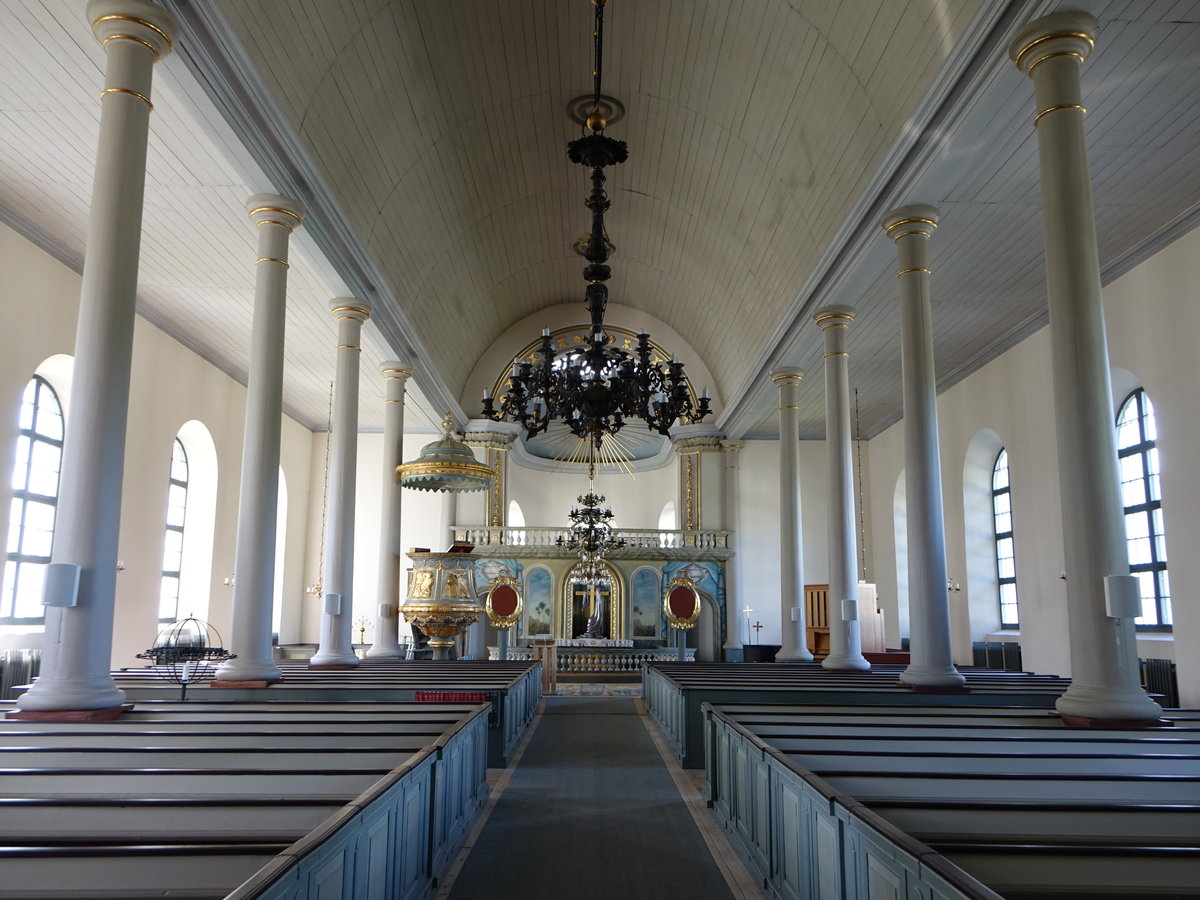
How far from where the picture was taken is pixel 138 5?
618cm

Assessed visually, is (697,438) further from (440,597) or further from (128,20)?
(128,20)

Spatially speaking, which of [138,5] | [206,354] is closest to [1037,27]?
[138,5]

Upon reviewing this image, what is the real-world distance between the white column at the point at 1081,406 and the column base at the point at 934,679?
6.91 feet

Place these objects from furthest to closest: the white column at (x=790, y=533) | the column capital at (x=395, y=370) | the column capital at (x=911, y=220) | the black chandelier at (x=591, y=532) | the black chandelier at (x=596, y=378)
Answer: the black chandelier at (x=591, y=532)
the column capital at (x=395, y=370)
the white column at (x=790, y=533)
the black chandelier at (x=596, y=378)
the column capital at (x=911, y=220)

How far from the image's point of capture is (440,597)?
12.1 m

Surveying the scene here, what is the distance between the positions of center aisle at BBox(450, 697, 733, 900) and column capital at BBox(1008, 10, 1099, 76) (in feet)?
19.8

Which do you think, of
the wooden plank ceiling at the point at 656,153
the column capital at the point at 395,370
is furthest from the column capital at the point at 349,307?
the column capital at the point at 395,370

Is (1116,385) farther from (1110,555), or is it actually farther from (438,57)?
(438,57)

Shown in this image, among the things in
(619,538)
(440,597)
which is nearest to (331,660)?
(440,597)

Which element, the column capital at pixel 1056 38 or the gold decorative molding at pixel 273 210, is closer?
the column capital at pixel 1056 38

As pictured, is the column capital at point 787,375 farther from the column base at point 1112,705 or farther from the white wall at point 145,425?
the white wall at point 145,425

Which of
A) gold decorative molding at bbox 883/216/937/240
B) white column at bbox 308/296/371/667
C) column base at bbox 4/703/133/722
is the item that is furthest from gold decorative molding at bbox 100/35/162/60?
gold decorative molding at bbox 883/216/937/240

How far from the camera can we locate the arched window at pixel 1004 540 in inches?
621

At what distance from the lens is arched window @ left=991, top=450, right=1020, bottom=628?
15773 mm
